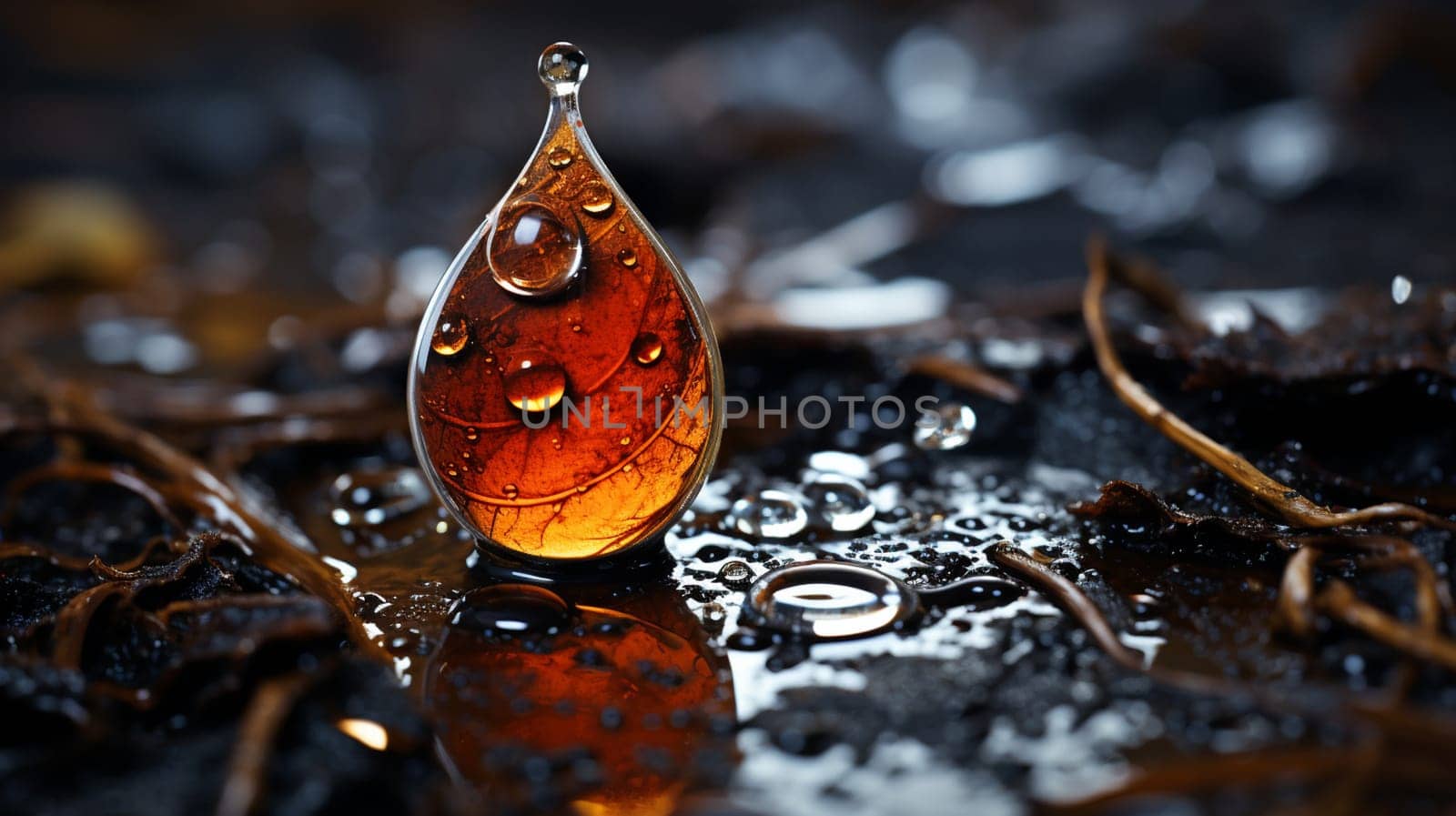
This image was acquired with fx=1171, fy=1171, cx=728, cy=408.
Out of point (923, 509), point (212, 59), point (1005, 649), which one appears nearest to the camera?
point (1005, 649)

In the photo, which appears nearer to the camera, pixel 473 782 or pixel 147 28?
pixel 473 782

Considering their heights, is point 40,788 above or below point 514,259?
below

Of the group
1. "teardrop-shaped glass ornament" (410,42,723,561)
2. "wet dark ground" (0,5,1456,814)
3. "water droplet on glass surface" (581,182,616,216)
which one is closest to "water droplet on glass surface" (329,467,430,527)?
"wet dark ground" (0,5,1456,814)

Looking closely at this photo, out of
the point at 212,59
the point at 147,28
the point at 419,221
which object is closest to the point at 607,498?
the point at 419,221

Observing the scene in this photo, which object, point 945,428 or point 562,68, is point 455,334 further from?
point 945,428

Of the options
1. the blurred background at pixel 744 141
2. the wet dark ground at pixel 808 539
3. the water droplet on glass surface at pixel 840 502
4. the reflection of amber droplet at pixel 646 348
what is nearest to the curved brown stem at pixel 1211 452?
the wet dark ground at pixel 808 539

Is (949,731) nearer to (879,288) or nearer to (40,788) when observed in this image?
(40,788)
